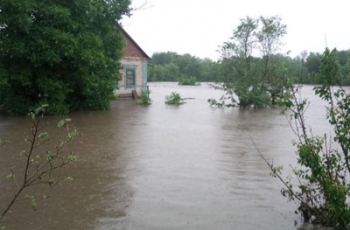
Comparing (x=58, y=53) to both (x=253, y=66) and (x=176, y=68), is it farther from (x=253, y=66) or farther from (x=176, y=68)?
(x=176, y=68)

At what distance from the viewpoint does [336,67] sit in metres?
4.93

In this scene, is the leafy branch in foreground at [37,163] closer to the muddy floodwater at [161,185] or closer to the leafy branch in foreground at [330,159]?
the muddy floodwater at [161,185]

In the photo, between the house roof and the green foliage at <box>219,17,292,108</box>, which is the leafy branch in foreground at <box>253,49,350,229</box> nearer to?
the green foliage at <box>219,17,292,108</box>

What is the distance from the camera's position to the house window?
106ft

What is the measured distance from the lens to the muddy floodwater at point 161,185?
5320 millimetres

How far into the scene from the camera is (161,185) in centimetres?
699

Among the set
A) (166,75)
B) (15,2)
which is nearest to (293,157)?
(15,2)

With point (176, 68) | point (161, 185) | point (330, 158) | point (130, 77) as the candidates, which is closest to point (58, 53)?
point (161, 185)

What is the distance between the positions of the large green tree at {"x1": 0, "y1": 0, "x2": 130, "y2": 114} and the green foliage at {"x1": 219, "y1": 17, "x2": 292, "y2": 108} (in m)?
8.43

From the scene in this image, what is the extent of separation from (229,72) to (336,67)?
21.7 meters

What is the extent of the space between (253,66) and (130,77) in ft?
36.6

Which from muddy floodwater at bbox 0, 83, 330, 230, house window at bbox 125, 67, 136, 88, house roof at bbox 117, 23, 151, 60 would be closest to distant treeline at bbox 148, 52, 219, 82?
house roof at bbox 117, 23, 151, 60

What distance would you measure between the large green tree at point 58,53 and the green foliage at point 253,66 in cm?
843

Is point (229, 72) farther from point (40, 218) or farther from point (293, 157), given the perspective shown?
point (40, 218)
